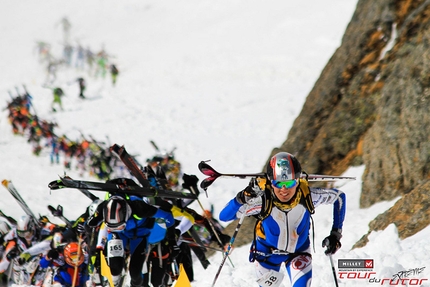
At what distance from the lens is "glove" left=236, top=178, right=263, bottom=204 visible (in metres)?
4.70

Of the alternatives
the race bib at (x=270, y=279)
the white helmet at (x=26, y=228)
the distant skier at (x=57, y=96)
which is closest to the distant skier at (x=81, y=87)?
the distant skier at (x=57, y=96)

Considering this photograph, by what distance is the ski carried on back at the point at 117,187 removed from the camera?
5.93 meters

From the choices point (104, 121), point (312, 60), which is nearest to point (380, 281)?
point (104, 121)

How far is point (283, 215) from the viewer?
4828mm

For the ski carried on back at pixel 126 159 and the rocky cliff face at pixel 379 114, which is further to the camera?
the rocky cliff face at pixel 379 114

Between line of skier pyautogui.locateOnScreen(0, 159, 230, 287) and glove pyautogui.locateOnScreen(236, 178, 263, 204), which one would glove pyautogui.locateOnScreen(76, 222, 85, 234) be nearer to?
line of skier pyautogui.locateOnScreen(0, 159, 230, 287)

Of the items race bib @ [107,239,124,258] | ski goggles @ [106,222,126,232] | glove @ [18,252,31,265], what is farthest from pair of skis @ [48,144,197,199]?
glove @ [18,252,31,265]

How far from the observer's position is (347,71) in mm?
11461

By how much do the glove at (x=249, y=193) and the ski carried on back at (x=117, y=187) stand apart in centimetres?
207

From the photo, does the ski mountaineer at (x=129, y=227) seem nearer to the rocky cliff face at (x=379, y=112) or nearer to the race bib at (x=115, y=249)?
the race bib at (x=115, y=249)

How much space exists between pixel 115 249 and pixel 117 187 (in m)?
0.72

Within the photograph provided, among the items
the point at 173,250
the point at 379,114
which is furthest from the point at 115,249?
the point at 379,114

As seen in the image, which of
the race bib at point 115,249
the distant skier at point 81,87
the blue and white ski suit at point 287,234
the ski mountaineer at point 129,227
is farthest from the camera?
the distant skier at point 81,87

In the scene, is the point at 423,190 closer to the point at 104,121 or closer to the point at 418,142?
the point at 418,142
